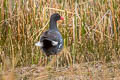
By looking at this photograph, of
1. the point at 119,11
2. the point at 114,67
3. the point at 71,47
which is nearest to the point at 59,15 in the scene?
the point at 71,47

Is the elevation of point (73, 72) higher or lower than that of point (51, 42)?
lower

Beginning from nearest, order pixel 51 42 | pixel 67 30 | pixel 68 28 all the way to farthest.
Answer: pixel 51 42, pixel 67 30, pixel 68 28

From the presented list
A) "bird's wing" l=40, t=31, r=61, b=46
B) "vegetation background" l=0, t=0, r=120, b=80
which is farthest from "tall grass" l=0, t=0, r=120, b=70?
"bird's wing" l=40, t=31, r=61, b=46

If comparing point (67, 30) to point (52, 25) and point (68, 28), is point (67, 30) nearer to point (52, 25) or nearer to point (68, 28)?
point (68, 28)

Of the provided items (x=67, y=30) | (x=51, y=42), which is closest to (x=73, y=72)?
(x=51, y=42)

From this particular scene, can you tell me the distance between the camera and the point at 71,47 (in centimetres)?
535

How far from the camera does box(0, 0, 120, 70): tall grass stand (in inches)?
205

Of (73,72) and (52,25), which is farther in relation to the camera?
(52,25)

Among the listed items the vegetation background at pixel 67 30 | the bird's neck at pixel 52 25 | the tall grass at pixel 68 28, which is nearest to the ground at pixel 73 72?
the vegetation background at pixel 67 30

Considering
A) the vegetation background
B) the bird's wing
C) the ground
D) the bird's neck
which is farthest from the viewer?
the bird's neck

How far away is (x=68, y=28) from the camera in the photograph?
18.1 ft

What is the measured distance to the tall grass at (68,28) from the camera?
520 centimetres

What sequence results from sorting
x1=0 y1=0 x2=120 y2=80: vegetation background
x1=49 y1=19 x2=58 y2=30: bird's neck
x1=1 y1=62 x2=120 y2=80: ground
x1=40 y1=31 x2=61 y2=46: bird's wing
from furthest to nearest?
x1=49 y1=19 x2=58 y2=30: bird's neck
x1=0 y1=0 x2=120 y2=80: vegetation background
x1=40 y1=31 x2=61 y2=46: bird's wing
x1=1 y1=62 x2=120 y2=80: ground

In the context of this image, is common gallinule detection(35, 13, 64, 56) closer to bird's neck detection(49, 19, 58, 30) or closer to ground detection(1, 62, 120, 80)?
bird's neck detection(49, 19, 58, 30)
